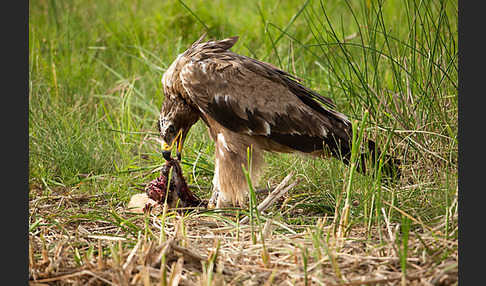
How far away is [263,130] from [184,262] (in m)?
1.34

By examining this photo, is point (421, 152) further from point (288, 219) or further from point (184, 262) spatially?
point (184, 262)

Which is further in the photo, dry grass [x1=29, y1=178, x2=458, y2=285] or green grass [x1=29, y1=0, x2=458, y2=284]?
green grass [x1=29, y1=0, x2=458, y2=284]

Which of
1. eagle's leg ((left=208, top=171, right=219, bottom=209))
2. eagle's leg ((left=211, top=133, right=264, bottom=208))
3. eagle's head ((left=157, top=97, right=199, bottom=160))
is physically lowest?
eagle's leg ((left=208, top=171, right=219, bottom=209))

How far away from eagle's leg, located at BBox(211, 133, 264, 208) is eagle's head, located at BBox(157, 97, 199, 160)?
270mm

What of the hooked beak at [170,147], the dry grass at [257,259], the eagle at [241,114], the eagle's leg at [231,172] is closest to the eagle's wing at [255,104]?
the eagle at [241,114]

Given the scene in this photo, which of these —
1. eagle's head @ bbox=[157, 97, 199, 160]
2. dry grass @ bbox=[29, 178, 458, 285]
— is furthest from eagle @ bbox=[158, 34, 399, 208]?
dry grass @ bbox=[29, 178, 458, 285]

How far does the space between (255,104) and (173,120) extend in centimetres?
59

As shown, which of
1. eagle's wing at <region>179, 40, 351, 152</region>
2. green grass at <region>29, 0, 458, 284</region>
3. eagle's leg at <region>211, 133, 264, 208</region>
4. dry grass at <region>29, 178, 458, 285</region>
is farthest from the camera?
eagle's leg at <region>211, 133, 264, 208</region>

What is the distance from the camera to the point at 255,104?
370 cm

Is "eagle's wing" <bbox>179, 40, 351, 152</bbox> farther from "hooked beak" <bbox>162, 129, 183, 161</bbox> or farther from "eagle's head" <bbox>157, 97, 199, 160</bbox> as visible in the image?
"hooked beak" <bbox>162, 129, 183, 161</bbox>

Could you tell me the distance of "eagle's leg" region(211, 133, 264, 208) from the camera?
3.77 meters

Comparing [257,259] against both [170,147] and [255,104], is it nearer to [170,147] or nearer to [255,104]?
[255,104]

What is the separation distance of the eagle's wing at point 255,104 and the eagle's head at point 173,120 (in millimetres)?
186

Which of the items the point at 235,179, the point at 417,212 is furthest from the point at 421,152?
the point at 235,179
